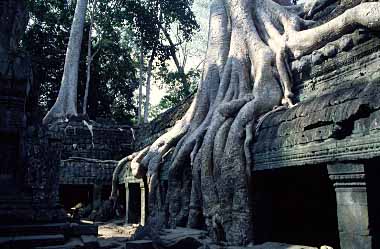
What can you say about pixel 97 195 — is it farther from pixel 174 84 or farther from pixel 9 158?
pixel 174 84

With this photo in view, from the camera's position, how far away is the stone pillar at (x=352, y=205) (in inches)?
153

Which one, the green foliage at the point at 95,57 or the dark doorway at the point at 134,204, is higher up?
the green foliage at the point at 95,57

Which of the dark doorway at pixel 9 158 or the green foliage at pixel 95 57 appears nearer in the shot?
the dark doorway at pixel 9 158

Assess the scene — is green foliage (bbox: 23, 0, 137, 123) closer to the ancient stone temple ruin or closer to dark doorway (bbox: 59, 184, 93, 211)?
dark doorway (bbox: 59, 184, 93, 211)

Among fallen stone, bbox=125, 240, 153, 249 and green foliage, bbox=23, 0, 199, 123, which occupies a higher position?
green foliage, bbox=23, 0, 199, 123

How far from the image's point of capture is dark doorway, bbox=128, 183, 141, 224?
34.7 ft

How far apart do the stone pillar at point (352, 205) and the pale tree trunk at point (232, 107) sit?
1652 millimetres

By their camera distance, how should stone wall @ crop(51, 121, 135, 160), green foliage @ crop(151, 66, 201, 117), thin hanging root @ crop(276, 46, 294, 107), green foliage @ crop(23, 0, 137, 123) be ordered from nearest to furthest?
1. thin hanging root @ crop(276, 46, 294, 107)
2. stone wall @ crop(51, 121, 135, 160)
3. green foliage @ crop(23, 0, 137, 123)
4. green foliage @ crop(151, 66, 201, 117)

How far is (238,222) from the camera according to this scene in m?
5.64

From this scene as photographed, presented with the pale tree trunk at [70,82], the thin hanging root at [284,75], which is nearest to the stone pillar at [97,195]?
the pale tree trunk at [70,82]

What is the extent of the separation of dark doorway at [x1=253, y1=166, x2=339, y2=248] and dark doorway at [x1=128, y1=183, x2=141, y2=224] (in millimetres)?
4895

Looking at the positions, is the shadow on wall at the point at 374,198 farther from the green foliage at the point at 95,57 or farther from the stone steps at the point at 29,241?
the green foliage at the point at 95,57

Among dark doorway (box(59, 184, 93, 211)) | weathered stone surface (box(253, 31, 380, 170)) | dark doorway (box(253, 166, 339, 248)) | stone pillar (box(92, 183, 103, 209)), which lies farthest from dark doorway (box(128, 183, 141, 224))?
weathered stone surface (box(253, 31, 380, 170))

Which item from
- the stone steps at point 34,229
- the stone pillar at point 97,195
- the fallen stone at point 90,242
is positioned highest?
the stone pillar at point 97,195
